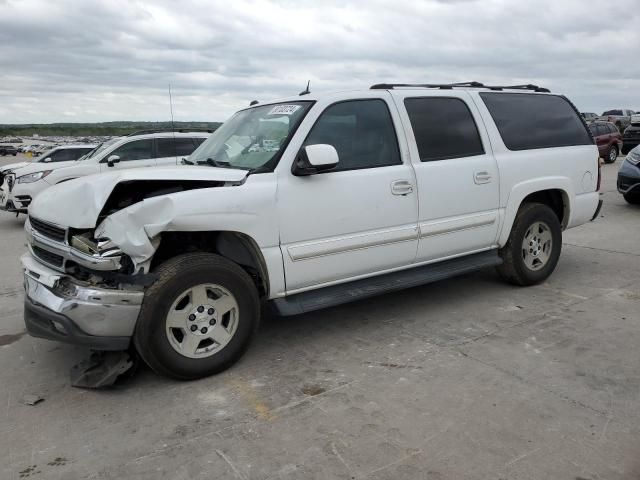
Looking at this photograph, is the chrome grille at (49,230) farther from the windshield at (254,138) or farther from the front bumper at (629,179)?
the front bumper at (629,179)

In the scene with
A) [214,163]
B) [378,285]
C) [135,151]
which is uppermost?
[214,163]

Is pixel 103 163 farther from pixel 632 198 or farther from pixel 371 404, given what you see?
pixel 632 198

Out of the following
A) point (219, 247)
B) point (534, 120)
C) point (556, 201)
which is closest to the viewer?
point (219, 247)

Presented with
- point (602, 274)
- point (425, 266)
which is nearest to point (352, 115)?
point (425, 266)

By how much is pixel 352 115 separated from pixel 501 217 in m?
1.80

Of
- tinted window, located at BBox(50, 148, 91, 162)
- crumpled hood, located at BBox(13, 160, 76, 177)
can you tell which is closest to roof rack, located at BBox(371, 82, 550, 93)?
crumpled hood, located at BBox(13, 160, 76, 177)

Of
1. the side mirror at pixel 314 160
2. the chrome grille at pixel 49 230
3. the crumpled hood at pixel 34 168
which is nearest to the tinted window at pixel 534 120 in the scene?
the side mirror at pixel 314 160

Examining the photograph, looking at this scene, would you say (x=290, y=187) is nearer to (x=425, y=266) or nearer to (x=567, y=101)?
(x=425, y=266)

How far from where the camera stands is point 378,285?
4453 mm

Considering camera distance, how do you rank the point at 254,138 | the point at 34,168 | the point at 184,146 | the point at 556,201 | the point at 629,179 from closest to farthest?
the point at 254,138
the point at 556,201
the point at 629,179
the point at 34,168
the point at 184,146

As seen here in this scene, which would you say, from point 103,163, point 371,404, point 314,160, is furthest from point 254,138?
point 103,163

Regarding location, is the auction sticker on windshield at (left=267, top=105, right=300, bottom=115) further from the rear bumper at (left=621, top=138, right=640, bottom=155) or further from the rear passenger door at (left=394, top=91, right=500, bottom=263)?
the rear bumper at (left=621, top=138, right=640, bottom=155)

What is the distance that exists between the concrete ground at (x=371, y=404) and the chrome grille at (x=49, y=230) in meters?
0.97

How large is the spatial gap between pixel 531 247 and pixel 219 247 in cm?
331
